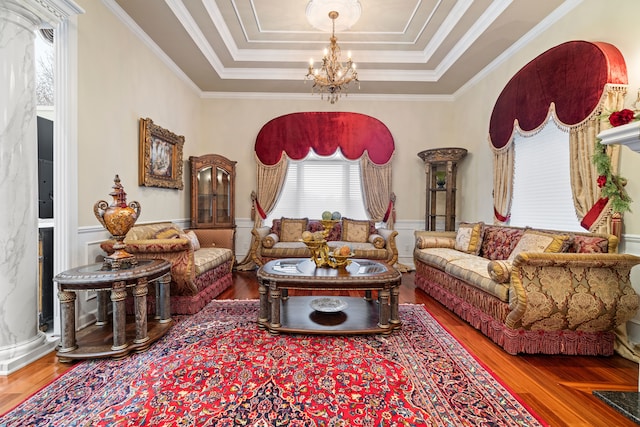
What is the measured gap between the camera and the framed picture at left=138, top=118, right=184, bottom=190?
3.84 meters

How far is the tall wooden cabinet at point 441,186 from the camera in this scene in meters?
5.11

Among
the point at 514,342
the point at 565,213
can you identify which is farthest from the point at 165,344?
the point at 565,213

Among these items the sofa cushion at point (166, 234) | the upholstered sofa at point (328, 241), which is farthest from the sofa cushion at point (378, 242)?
the sofa cushion at point (166, 234)

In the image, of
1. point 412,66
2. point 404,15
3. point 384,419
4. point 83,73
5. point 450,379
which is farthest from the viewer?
point 412,66

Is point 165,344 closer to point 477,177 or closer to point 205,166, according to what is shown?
point 205,166

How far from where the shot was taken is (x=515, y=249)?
3.26 m

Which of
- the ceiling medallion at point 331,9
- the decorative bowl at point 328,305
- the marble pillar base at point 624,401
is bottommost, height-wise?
the marble pillar base at point 624,401

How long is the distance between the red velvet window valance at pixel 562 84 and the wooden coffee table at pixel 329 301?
246 cm

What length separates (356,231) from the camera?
5.42 m

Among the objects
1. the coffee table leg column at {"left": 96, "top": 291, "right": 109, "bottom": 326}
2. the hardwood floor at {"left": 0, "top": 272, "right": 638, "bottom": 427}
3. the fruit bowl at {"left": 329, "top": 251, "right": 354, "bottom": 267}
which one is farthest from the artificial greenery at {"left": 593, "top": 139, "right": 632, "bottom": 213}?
the coffee table leg column at {"left": 96, "top": 291, "right": 109, "bottom": 326}

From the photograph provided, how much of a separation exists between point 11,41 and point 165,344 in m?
2.59

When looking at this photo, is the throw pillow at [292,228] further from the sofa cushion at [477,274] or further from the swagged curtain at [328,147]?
the sofa cushion at [477,274]

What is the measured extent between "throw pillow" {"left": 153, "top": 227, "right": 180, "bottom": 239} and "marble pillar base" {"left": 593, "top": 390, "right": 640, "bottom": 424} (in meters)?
4.12

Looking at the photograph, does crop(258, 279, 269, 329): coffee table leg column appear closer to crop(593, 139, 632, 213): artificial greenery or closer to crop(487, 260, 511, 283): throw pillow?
crop(487, 260, 511, 283): throw pillow
